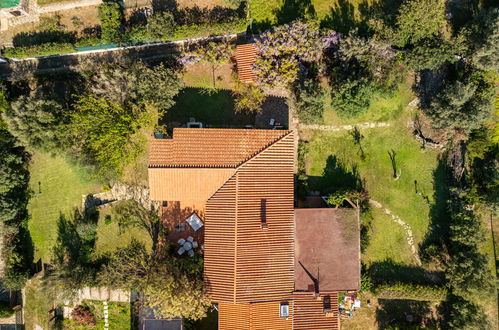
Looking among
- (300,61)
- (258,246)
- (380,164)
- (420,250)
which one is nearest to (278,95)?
(300,61)

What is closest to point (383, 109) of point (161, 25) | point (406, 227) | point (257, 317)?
point (406, 227)

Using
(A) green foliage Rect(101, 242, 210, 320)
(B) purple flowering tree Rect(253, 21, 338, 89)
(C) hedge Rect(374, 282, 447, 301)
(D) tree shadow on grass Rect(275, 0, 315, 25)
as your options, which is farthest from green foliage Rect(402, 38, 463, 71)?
(A) green foliage Rect(101, 242, 210, 320)

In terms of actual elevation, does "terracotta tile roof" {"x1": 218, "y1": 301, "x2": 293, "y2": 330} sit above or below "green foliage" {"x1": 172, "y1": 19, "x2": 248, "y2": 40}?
below

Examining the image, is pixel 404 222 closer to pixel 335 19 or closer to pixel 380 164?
pixel 380 164

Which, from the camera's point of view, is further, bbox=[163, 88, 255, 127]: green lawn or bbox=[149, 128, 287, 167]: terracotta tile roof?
bbox=[163, 88, 255, 127]: green lawn

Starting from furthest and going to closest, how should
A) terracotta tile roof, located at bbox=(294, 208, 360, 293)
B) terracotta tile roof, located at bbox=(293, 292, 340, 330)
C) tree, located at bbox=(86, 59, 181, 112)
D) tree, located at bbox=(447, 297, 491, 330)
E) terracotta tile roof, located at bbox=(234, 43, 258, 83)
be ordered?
1. terracotta tile roof, located at bbox=(234, 43, 258, 83)
2. terracotta tile roof, located at bbox=(294, 208, 360, 293)
3. terracotta tile roof, located at bbox=(293, 292, 340, 330)
4. tree, located at bbox=(447, 297, 491, 330)
5. tree, located at bbox=(86, 59, 181, 112)

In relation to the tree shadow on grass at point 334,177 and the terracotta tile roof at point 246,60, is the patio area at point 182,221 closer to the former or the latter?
the tree shadow on grass at point 334,177

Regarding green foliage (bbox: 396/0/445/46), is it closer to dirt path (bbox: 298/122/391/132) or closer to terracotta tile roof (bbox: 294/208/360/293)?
dirt path (bbox: 298/122/391/132)
